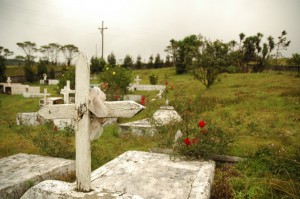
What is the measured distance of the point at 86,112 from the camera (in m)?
2.14

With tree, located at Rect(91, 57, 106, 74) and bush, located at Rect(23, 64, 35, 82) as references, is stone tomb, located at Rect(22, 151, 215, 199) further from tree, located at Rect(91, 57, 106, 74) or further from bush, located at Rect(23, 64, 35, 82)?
bush, located at Rect(23, 64, 35, 82)

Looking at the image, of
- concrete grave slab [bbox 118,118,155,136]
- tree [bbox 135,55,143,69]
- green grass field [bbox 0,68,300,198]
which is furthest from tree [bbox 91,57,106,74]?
concrete grave slab [bbox 118,118,155,136]

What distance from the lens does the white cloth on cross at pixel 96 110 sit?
2152 mm

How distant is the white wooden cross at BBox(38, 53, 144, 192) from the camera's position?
84.4 inches

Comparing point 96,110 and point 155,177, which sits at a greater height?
point 96,110

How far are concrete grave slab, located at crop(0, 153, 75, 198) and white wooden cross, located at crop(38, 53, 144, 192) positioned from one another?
1803 millimetres

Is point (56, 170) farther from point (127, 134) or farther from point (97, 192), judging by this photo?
point (127, 134)

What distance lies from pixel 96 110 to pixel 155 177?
2183 millimetres

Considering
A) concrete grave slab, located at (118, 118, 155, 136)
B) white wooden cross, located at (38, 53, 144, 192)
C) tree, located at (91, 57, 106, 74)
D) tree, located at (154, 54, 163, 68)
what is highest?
tree, located at (154, 54, 163, 68)

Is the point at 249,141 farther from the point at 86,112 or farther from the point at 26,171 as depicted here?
the point at 86,112

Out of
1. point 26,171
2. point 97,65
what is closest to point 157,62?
point 97,65

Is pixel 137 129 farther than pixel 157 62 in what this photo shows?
No

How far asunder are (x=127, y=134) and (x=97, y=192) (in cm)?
592

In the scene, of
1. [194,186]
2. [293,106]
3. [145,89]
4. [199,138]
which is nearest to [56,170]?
[194,186]
